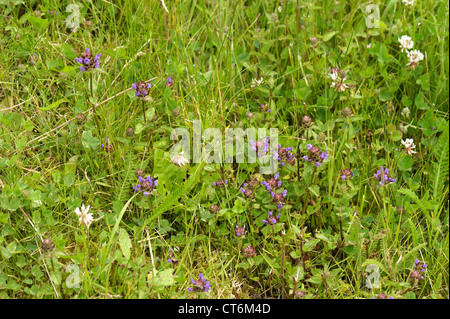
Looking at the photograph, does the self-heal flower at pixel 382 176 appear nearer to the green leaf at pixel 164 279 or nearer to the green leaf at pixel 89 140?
the green leaf at pixel 164 279

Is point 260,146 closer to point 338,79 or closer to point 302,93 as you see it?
point 302,93

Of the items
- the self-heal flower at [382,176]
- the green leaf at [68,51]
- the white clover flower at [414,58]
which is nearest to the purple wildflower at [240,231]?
the self-heal flower at [382,176]

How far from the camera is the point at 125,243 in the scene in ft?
8.43

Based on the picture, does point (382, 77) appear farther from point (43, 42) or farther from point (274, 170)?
point (43, 42)

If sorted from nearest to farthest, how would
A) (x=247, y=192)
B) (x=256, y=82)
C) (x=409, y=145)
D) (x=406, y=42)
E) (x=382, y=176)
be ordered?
(x=247, y=192) → (x=382, y=176) → (x=409, y=145) → (x=256, y=82) → (x=406, y=42)

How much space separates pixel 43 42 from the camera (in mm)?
3295

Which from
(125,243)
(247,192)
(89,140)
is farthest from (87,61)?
(247,192)

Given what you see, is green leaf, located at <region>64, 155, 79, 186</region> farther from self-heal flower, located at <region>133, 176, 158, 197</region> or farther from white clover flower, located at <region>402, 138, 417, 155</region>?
white clover flower, located at <region>402, 138, 417, 155</region>

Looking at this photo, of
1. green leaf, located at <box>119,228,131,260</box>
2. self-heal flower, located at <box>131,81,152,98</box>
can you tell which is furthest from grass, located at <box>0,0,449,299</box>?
self-heal flower, located at <box>131,81,152,98</box>

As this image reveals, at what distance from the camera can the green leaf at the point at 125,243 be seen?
8.35ft

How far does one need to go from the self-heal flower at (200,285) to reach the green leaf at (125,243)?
0.33 m

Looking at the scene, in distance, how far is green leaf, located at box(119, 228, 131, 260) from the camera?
254cm

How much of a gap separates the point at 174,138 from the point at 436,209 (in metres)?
1.42

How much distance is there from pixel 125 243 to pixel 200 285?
0.41m
